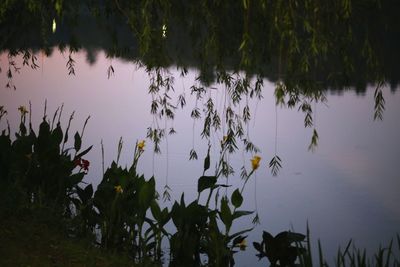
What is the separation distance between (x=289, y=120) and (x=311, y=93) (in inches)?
371

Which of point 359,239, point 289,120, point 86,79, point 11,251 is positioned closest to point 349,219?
point 359,239

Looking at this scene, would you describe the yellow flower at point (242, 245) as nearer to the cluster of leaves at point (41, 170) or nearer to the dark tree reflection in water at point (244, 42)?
the dark tree reflection in water at point (244, 42)

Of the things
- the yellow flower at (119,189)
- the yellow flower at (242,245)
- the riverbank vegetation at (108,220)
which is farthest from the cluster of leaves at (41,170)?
the yellow flower at (242,245)

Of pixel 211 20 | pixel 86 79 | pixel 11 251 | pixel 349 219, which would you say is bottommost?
pixel 11 251

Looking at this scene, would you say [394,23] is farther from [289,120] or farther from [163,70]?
[289,120]

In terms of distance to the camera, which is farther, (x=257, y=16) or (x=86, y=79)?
(x=86, y=79)

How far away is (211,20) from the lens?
10.6 feet

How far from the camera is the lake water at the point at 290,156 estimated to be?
661 cm

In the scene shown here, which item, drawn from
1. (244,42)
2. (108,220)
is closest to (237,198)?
(108,220)

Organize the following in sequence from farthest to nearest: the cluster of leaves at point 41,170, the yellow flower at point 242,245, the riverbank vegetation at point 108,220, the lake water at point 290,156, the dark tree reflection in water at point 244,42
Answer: the lake water at point 290,156, the cluster of leaves at point 41,170, the yellow flower at point 242,245, the riverbank vegetation at point 108,220, the dark tree reflection in water at point 244,42

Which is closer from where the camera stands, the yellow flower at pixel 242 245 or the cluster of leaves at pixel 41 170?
the yellow flower at pixel 242 245

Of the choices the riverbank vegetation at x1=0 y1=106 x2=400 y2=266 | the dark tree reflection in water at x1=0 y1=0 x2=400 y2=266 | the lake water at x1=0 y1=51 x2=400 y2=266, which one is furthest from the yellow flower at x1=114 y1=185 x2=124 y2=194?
the lake water at x1=0 y1=51 x2=400 y2=266

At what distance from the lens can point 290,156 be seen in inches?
363

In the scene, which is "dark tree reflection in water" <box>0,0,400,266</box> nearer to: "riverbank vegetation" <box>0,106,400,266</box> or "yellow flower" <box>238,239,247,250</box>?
"yellow flower" <box>238,239,247,250</box>
